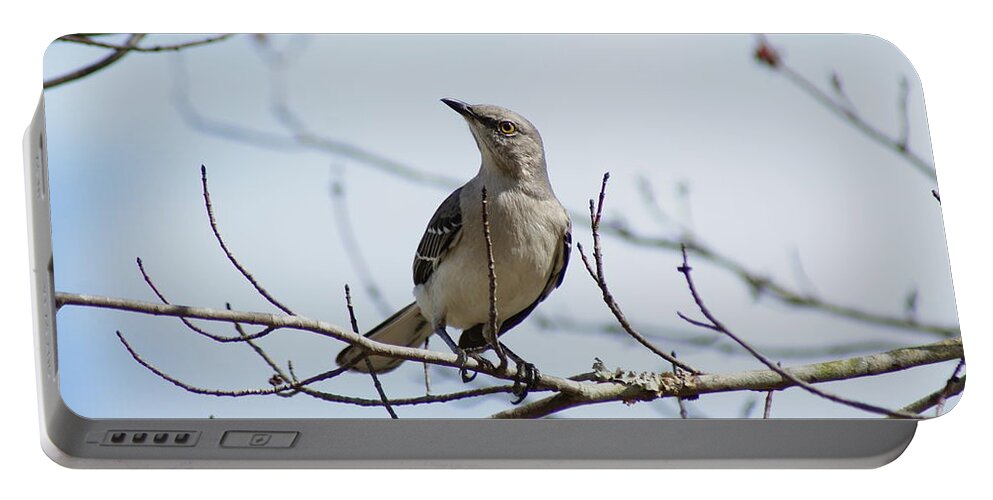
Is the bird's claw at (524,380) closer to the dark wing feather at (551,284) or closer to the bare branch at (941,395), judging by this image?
the dark wing feather at (551,284)

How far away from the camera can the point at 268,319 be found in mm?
2662

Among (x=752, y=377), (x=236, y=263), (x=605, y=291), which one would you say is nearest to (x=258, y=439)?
(x=236, y=263)

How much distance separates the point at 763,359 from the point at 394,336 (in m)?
0.93

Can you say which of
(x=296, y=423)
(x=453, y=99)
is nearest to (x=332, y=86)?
(x=453, y=99)

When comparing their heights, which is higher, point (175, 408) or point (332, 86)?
point (332, 86)

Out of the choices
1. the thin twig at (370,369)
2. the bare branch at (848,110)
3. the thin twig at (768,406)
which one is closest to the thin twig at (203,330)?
the thin twig at (370,369)

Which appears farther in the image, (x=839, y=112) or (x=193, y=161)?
(x=839, y=112)

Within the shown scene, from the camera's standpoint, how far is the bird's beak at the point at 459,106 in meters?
2.87

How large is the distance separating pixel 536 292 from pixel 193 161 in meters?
0.92

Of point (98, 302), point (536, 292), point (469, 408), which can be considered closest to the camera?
point (98, 302)

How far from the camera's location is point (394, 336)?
304 centimetres

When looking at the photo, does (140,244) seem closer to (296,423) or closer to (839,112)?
(296,423)

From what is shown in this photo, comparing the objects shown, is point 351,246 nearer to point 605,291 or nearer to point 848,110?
point 605,291

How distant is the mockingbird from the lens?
3029 millimetres
